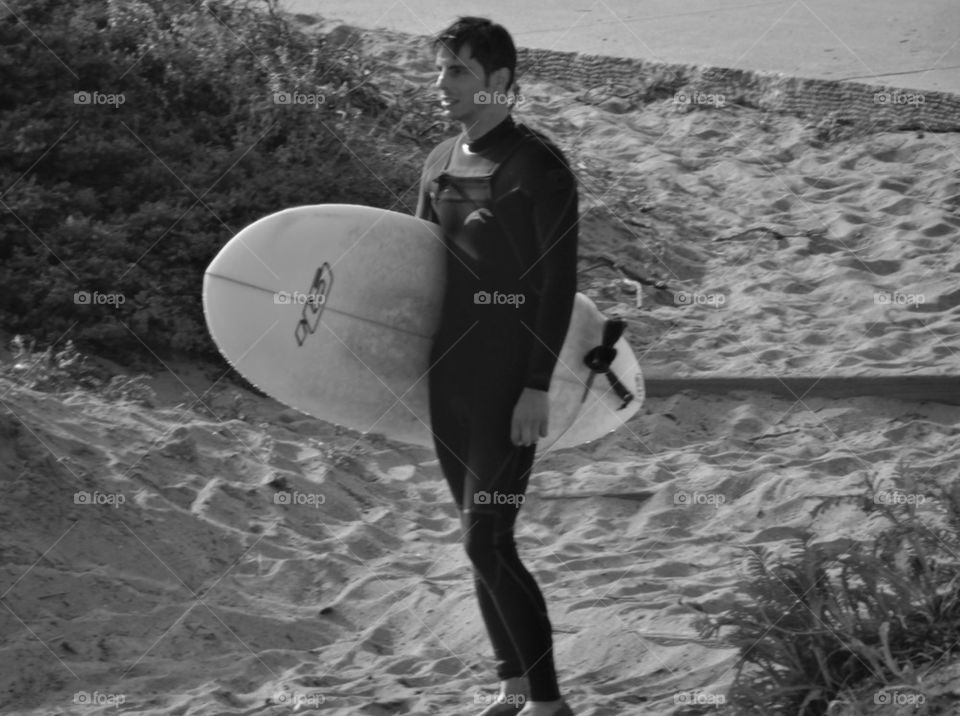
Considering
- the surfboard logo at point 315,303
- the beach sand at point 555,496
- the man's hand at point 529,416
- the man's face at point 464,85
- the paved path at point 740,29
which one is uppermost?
the paved path at point 740,29

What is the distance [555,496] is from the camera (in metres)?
5.20

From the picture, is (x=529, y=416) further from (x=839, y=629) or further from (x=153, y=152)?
(x=153, y=152)

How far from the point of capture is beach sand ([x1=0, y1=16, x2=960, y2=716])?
3.95 m

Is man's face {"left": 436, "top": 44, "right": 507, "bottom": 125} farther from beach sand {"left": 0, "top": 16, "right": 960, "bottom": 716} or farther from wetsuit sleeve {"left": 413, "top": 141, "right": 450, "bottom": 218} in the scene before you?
beach sand {"left": 0, "top": 16, "right": 960, "bottom": 716}

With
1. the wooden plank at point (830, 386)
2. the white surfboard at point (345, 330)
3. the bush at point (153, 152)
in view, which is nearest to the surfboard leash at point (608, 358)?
the white surfboard at point (345, 330)

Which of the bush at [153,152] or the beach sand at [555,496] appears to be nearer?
the beach sand at [555,496]

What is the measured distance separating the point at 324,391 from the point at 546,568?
112cm

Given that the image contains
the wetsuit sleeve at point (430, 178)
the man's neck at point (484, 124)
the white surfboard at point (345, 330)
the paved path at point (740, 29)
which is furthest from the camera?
the paved path at point (740, 29)

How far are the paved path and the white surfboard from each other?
456 cm

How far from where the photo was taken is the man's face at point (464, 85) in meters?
3.29

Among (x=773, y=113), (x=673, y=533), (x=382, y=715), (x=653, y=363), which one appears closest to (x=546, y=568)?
(x=673, y=533)

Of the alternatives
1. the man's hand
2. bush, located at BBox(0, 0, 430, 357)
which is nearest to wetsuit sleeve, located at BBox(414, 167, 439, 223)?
the man's hand

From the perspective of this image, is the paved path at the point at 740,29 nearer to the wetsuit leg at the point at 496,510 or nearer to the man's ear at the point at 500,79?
the man's ear at the point at 500,79

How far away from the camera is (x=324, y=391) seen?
392 centimetres
